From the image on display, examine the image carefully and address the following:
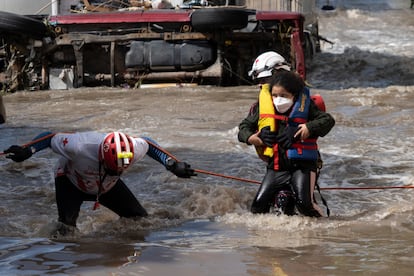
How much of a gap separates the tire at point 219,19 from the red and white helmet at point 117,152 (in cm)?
1062

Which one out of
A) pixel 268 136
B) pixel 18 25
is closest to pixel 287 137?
pixel 268 136

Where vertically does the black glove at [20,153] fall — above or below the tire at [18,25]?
below

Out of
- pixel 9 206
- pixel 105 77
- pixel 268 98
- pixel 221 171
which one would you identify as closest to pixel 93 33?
pixel 105 77

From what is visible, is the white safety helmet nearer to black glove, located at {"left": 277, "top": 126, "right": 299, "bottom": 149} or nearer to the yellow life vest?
the yellow life vest

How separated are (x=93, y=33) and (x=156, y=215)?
34.8ft

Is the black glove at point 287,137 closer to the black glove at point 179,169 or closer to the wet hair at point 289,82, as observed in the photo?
the wet hair at point 289,82

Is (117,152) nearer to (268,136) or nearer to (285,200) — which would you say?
(268,136)

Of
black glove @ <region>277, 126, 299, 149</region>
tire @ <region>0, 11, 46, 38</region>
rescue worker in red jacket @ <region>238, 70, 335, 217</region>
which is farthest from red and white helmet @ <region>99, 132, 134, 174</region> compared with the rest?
tire @ <region>0, 11, 46, 38</region>

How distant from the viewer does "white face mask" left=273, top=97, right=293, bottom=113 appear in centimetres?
569

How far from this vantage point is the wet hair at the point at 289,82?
568 cm

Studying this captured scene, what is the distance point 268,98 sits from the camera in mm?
5734

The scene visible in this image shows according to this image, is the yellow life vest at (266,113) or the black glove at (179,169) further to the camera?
the yellow life vest at (266,113)

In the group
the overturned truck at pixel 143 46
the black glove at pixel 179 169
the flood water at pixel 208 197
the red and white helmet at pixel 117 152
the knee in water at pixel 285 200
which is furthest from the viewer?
the overturned truck at pixel 143 46

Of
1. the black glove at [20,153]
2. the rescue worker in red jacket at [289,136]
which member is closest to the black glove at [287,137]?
the rescue worker in red jacket at [289,136]
